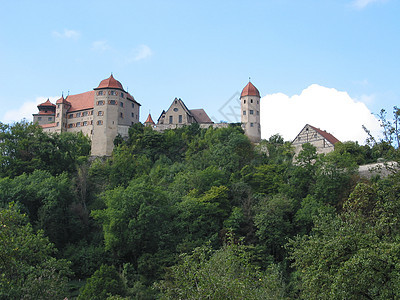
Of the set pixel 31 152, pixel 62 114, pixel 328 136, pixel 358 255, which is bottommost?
pixel 358 255

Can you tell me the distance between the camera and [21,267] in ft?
79.1

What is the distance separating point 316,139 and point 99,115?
29446 mm

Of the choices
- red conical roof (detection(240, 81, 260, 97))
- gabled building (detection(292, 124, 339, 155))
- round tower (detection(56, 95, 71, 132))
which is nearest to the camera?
gabled building (detection(292, 124, 339, 155))

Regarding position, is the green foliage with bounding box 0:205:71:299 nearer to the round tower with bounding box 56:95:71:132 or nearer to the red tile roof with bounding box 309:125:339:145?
the red tile roof with bounding box 309:125:339:145

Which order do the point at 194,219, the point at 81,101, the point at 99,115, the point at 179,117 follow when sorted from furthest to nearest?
the point at 81,101 → the point at 179,117 → the point at 99,115 → the point at 194,219

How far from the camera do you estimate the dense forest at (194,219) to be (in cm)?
2133

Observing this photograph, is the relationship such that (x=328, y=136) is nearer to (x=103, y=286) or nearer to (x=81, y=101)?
(x=81, y=101)

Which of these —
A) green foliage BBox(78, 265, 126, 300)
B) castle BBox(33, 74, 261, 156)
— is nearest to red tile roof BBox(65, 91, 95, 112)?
castle BBox(33, 74, 261, 156)

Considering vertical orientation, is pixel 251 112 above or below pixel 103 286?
above

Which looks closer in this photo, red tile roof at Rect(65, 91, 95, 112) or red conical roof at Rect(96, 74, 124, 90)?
red conical roof at Rect(96, 74, 124, 90)

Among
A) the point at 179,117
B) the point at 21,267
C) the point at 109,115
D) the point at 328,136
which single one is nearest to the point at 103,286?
the point at 21,267

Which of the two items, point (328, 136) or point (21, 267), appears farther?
point (328, 136)

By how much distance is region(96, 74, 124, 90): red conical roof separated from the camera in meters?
71.5

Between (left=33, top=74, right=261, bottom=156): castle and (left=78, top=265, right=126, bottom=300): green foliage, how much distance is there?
110 feet
